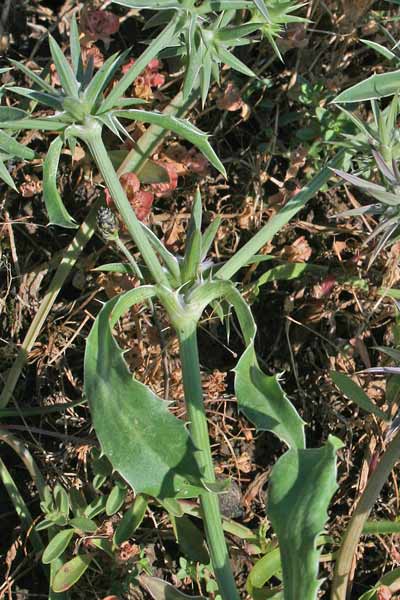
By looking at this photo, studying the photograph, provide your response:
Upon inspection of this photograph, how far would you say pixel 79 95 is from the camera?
71.9 inches

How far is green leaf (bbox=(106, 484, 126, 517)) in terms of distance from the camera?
7.10 feet

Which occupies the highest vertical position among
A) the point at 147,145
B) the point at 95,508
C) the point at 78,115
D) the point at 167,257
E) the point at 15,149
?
the point at 78,115

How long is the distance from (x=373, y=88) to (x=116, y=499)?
1.36 m

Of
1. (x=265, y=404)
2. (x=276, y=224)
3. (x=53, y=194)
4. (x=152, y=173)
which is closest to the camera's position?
(x=265, y=404)

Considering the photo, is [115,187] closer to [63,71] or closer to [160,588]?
[63,71]

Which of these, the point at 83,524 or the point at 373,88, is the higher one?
the point at 373,88

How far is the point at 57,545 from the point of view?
218 cm

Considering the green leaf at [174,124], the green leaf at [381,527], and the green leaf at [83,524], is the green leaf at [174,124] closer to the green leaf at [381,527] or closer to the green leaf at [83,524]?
the green leaf at [83,524]

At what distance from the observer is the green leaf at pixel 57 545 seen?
2.15m

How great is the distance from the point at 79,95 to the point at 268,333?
1.18 meters

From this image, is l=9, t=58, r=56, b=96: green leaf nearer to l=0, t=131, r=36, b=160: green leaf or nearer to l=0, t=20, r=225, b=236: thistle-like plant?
l=0, t=20, r=225, b=236: thistle-like plant

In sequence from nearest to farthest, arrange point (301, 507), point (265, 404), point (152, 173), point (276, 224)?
point (301, 507)
point (265, 404)
point (276, 224)
point (152, 173)

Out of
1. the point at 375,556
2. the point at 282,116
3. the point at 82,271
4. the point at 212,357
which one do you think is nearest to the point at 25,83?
the point at 82,271

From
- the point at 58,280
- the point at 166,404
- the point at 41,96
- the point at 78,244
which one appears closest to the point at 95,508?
the point at 166,404
